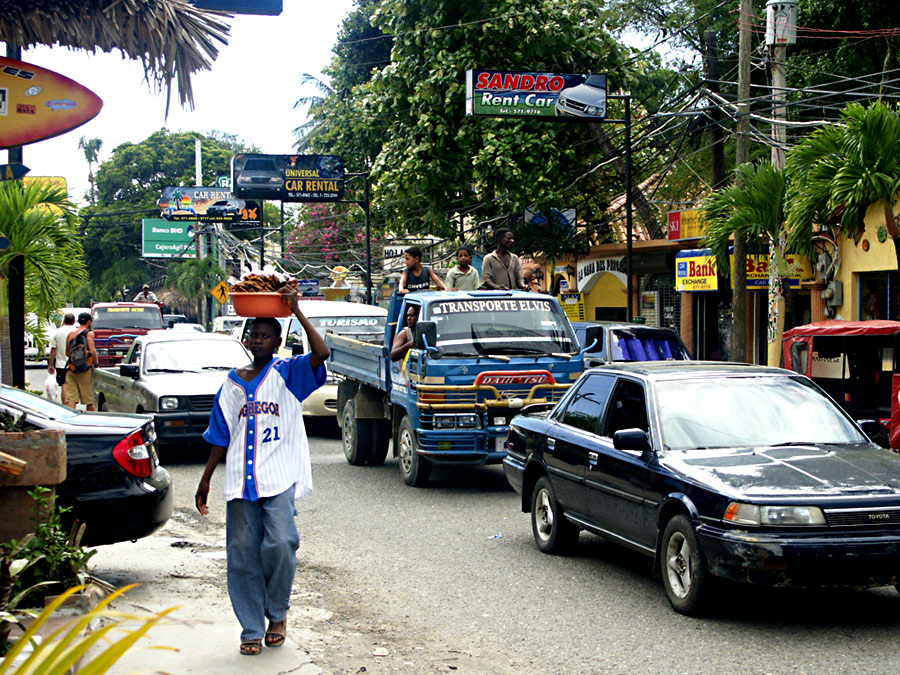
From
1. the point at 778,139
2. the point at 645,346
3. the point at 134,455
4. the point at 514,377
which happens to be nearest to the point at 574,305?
the point at 778,139

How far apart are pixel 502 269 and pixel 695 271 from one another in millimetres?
12234

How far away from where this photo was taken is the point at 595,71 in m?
27.0

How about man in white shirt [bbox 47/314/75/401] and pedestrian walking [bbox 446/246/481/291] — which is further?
man in white shirt [bbox 47/314/75/401]

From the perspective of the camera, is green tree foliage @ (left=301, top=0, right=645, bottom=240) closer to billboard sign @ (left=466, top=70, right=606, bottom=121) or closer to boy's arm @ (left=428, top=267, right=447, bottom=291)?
billboard sign @ (left=466, top=70, right=606, bottom=121)

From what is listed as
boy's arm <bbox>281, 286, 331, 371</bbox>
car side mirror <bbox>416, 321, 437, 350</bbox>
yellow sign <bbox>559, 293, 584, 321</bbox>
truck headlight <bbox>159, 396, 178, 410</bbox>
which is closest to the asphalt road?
boy's arm <bbox>281, 286, 331, 371</bbox>

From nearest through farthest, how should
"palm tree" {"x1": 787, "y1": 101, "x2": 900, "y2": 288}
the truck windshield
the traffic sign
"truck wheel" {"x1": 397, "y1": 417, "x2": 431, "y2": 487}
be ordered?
the traffic sign → the truck windshield → "truck wheel" {"x1": 397, "y1": 417, "x2": 431, "y2": 487} → "palm tree" {"x1": 787, "y1": 101, "x2": 900, "y2": 288}

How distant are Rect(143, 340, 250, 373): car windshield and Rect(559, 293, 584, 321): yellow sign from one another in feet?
56.6

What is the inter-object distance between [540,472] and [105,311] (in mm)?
26745

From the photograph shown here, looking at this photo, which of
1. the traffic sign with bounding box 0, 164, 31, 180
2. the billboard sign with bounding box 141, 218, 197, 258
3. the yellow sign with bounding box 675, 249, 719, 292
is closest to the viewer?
the traffic sign with bounding box 0, 164, 31, 180

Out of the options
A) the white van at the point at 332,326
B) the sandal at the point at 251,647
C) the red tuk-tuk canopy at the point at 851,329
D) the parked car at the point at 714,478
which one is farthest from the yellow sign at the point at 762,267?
the sandal at the point at 251,647

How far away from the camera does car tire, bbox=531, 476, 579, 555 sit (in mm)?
8500

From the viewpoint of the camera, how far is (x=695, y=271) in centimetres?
2555

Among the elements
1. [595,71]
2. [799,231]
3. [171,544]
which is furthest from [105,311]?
[171,544]

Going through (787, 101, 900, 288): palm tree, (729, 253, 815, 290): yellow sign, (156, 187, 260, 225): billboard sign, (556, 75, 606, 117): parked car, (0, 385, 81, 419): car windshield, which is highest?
(156, 187, 260, 225): billboard sign
